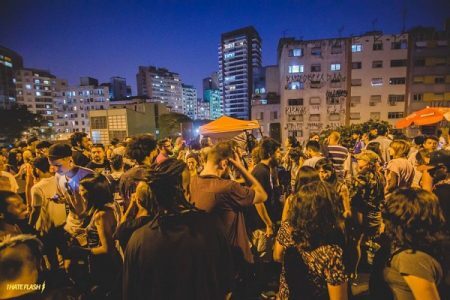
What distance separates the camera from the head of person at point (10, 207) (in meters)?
2.60

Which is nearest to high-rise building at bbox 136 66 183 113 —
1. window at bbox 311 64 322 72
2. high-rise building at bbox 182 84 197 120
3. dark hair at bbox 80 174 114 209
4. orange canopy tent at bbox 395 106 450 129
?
high-rise building at bbox 182 84 197 120

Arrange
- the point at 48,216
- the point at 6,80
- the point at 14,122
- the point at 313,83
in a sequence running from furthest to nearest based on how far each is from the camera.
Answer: the point at 6,80
the point at 14,122
the point at 313,83
the point at 48,216

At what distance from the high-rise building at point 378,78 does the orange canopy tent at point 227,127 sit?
44.5m

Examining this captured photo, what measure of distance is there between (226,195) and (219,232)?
1.06 m

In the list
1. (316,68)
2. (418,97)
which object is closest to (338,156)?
(316,68)

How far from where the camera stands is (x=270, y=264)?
14.2ft

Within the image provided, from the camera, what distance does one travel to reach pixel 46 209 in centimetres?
383

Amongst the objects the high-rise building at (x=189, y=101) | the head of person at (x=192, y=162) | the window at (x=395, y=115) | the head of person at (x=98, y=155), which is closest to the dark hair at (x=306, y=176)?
the head of person at (x=192, y=162)

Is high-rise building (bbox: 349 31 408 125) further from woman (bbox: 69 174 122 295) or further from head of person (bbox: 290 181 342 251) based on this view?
woman (bbox: 69 174 122 295)

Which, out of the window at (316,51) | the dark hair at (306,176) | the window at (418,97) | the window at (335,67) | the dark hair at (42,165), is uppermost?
the window at (316,51)

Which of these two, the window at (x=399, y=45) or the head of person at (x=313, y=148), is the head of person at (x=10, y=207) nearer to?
the head of person at (x=313, y=148)

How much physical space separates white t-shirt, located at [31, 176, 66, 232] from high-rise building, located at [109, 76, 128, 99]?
10950 centimetres

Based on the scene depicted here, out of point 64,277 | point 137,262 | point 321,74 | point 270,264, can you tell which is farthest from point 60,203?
point 321,74

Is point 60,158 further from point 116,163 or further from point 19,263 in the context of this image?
point 19,263
